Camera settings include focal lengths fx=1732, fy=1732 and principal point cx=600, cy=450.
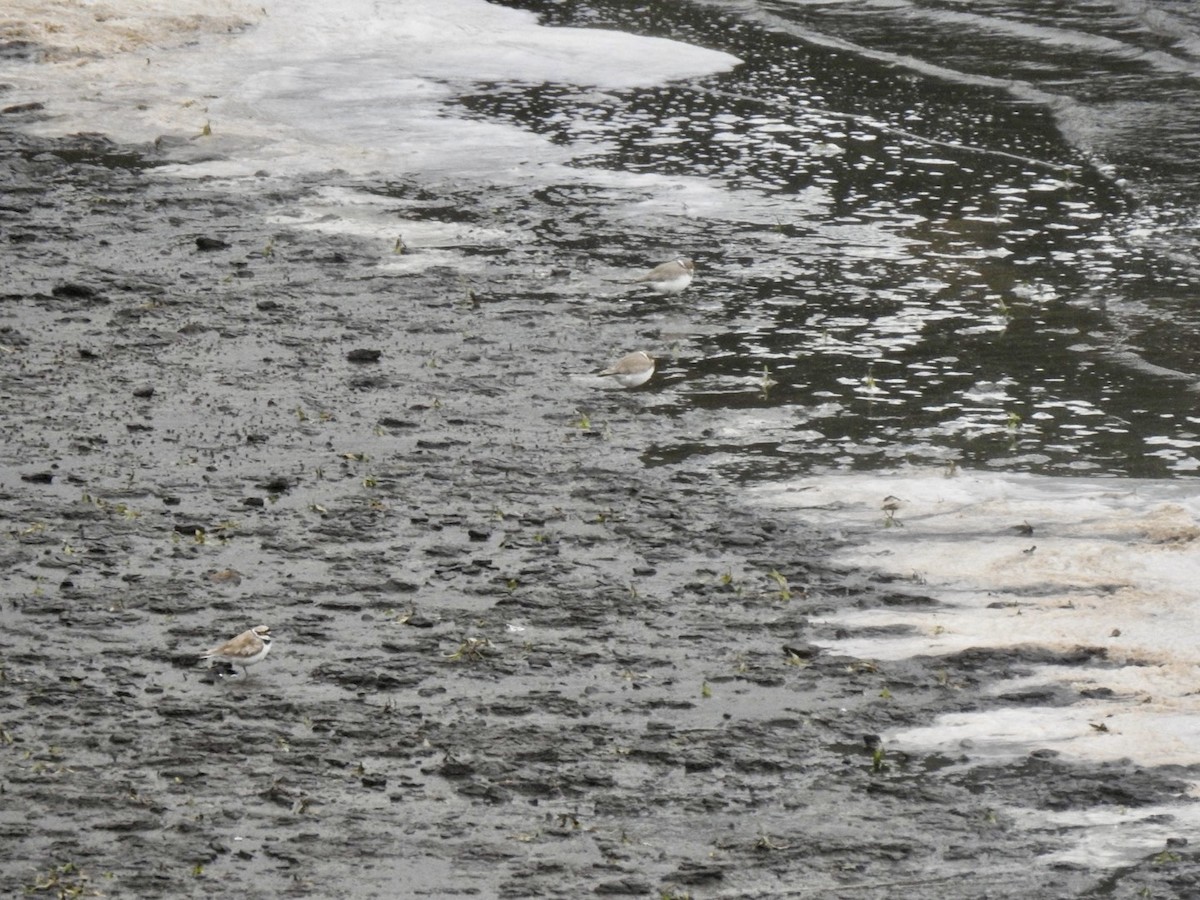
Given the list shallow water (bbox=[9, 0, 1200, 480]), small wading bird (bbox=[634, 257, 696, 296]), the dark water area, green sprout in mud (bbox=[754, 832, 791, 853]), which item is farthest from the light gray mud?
shallow water (bbox=[9, 0, 1200, 480])

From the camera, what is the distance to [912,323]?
9375mm

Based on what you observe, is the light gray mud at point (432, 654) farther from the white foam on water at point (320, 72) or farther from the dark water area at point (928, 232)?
the white foam on water at point (320, 72)

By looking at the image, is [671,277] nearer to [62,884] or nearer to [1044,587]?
[1044,587]

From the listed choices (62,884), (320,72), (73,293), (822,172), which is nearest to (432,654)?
(62,884)

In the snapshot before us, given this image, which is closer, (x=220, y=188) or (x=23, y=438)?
(x=23, y=438)

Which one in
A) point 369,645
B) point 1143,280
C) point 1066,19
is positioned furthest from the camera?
point 1066,19

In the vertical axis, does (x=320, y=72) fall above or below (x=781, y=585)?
above

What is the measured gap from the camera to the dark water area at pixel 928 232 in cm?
805

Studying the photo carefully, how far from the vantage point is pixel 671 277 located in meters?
9.54

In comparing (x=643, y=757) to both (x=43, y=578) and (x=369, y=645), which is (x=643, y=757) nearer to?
(x=369, y=645)

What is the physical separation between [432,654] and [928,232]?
20.1 feet

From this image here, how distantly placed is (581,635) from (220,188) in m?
6.33

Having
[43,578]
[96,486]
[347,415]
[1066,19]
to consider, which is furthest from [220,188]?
[1066,19]

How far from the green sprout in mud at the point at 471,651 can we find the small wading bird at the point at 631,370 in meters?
2.66
